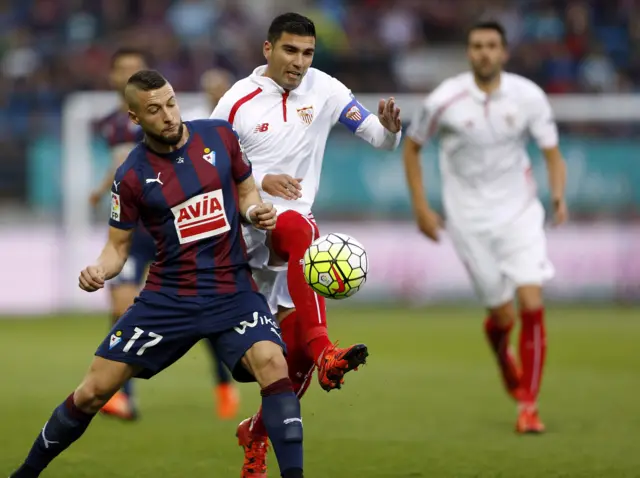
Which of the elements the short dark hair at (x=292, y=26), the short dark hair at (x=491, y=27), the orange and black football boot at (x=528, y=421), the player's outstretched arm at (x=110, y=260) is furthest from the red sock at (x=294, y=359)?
the short dark hair at (x=491, y=27)

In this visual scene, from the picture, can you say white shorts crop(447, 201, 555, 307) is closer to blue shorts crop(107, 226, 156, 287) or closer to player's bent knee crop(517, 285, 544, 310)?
player's bent knee crop(517, 285, 544, 310)

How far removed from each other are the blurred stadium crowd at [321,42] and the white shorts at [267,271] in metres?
12.1

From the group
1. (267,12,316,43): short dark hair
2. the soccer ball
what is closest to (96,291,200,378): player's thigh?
the soccer ball

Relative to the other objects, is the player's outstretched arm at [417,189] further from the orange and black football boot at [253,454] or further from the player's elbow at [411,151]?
the orange and black football boot at [253,454]

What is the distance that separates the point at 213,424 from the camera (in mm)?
8688

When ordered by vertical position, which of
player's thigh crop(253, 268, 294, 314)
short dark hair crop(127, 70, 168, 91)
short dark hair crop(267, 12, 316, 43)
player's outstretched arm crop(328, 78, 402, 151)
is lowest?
player's thigh crop(253, 268, 294, 314)

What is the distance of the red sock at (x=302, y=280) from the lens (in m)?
6.03

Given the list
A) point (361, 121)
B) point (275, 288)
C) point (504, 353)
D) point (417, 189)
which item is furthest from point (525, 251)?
point (275, 288)

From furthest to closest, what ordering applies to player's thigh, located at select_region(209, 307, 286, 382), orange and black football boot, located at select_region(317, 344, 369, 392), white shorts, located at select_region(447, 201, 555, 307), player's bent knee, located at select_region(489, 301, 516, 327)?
player's bent knee, located at select_region(489, 301, 516, 327) → white shorts, located at select_region(447, 201, 555, 307) → player's thigh, located at select_region(209, 307, 286, 382) → orange and black football boot, located at select_region(317, 344, 369, 392)

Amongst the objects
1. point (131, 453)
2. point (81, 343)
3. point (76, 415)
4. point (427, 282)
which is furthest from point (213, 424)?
point (427, 282)

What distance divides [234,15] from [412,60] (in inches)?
118

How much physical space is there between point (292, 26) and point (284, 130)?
535 millimetres

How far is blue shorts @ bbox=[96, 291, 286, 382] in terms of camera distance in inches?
223

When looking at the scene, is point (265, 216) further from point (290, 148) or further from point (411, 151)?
point (411, 151)
